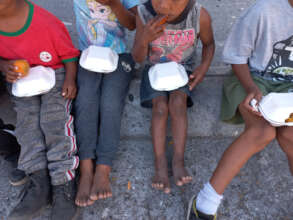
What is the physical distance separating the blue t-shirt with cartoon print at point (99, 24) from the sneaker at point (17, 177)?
0.98 metres

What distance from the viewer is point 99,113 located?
67.6 inches

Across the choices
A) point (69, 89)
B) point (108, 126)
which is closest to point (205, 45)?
point (108, 126)

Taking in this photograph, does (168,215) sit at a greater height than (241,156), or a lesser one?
lesser

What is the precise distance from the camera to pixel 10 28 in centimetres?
149

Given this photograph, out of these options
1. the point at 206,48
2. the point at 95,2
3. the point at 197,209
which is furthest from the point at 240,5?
the point at 197,209

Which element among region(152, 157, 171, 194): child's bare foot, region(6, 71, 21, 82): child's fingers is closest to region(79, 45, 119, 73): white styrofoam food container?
region(6, 71, 21, 82): child's fingers

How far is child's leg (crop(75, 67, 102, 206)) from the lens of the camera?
152 centimetres

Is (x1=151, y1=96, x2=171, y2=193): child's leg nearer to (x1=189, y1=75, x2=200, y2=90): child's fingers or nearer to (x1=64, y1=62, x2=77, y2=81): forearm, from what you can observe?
(x1=189, y1=75, x2=200, y2=90): child's fingers

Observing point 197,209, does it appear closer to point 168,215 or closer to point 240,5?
point 168,215

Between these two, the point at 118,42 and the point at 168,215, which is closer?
the point at 168,215

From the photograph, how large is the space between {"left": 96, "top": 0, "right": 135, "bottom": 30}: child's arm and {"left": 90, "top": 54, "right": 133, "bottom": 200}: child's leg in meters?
0.25

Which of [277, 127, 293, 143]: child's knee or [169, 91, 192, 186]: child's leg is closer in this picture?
[277, 127, 293, 143]: child's knee

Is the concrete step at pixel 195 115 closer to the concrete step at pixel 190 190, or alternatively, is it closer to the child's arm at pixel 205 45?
the concrete step at pixel 190 190

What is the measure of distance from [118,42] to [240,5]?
1.59 meters
